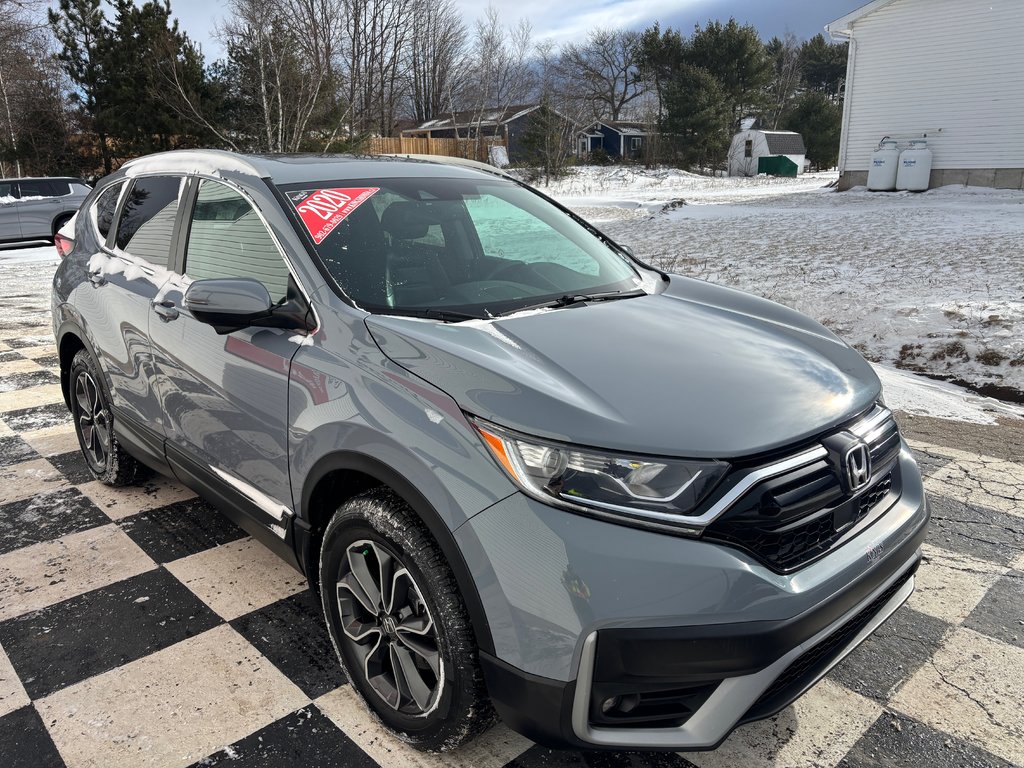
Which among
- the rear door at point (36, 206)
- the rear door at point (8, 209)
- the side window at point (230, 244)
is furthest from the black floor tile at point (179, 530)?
the rear door at point (8, 209)

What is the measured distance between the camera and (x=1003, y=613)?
2.70 m

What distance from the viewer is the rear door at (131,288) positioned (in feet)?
9.98

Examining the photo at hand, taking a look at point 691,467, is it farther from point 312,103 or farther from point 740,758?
point 312,103

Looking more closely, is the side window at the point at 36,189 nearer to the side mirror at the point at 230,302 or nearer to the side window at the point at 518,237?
the side window at the point at 518,237

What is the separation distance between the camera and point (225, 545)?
3.26 metres

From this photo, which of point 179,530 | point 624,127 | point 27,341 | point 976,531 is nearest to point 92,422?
point 179,530

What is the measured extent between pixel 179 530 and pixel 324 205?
1797 mm

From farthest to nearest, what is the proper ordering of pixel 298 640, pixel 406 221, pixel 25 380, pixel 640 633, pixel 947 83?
pixel 947 83, pixel 25 380, pixel 406 221, pixel 298 640, pixel 640 633

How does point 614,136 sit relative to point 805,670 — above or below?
above

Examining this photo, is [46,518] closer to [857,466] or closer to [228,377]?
[228,377]

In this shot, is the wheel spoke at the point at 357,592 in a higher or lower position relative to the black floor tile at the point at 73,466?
higher

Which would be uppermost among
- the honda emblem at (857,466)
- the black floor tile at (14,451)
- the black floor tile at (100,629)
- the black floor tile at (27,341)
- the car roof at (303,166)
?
the car roof at (303,166)

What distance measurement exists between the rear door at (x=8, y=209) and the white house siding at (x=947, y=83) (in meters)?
20.7

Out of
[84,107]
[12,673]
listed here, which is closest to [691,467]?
[12,673]
